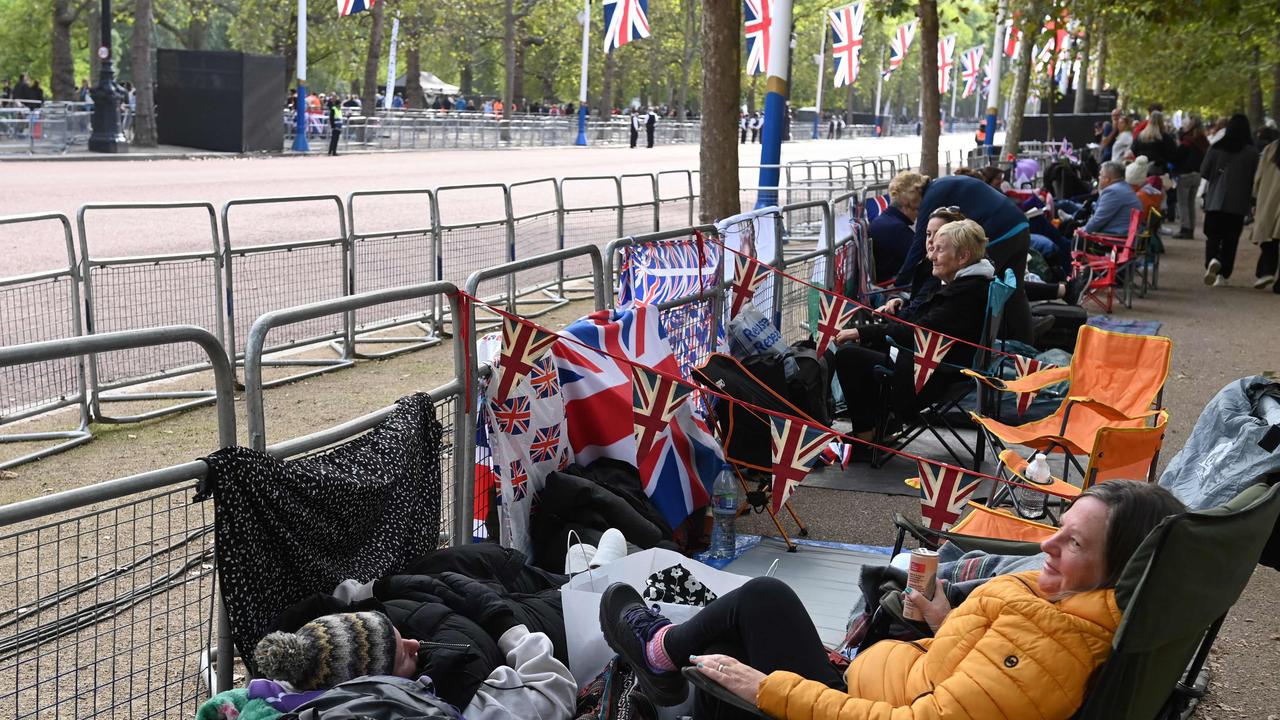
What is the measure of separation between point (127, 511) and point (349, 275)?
157 inches

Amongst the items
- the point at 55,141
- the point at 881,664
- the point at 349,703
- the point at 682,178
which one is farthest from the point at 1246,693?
the point at 55,141

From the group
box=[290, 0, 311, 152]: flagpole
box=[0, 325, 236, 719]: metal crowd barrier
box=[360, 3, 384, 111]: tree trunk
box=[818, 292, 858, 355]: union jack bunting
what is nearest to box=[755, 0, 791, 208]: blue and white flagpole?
box=[818, 292, 858, 355]: union jack bunting

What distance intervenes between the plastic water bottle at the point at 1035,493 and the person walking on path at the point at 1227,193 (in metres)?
10.8

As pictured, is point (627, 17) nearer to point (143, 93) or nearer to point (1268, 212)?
point (143, 93)

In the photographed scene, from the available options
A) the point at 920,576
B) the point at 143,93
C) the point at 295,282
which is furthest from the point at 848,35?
the point at 920,576

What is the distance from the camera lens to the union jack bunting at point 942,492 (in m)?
5.35

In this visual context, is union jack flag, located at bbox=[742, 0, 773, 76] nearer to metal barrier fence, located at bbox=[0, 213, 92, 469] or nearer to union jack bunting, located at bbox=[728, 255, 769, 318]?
union jack bunting, located at bbox=[728, 255, 769, 318]

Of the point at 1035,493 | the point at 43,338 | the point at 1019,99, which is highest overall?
the point at 1019,99

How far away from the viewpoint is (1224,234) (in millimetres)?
16188

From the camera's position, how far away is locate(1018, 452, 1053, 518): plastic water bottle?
6.02 meters

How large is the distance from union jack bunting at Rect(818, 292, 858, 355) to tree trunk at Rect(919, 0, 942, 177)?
45.4 ft

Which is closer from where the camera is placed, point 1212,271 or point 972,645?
point 972,645

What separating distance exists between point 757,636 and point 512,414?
68.1 inches

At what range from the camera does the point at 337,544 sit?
404 centimetres
